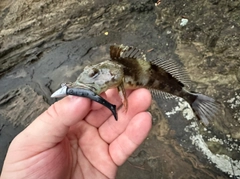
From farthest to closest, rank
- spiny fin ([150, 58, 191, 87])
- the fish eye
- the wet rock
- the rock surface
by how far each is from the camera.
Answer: the wet rock
the rock surface
spiny fin ([150, 58, 191, 87])
the fish eye

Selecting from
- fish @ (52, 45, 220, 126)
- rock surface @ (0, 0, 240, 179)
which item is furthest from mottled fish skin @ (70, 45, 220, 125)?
rock surface @ (0, 0, 240, 179)

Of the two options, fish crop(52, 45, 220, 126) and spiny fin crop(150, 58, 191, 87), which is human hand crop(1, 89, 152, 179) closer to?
fish crop(52, 45, 220, 126)

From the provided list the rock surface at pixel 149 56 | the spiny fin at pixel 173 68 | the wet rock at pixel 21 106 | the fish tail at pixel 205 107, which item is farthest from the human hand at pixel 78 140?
the wet rock at pixel 21 106

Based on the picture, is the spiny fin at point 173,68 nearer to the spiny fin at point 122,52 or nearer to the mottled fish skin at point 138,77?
the mottled fish skin at point 138,77

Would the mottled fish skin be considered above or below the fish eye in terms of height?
below

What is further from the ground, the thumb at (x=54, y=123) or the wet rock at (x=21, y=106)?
the thumb at (x=54, y=123)

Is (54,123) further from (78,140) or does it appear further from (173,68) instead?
(173,68)

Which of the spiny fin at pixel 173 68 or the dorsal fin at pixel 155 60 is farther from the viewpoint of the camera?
the spiny fin at pixel 173 68
